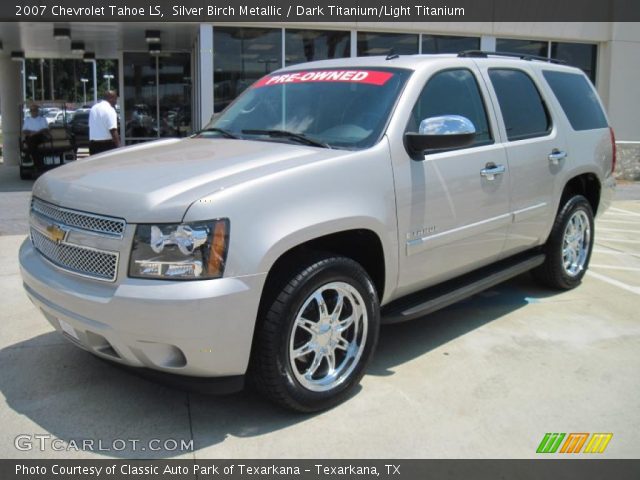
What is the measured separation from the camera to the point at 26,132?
14.7 meters

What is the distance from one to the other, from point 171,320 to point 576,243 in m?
4.29

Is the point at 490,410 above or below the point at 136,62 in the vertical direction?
below

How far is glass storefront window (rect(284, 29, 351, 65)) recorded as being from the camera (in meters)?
13.9

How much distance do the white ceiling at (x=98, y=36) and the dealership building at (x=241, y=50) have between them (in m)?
0.03

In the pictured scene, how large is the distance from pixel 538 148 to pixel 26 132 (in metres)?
13.1

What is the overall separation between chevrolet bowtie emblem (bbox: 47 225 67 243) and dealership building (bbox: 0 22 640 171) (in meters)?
9.96

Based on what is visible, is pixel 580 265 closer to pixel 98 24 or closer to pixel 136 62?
pixel 98 24

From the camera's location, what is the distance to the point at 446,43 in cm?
1507

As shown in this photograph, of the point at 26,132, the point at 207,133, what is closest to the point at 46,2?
the point at 26,132

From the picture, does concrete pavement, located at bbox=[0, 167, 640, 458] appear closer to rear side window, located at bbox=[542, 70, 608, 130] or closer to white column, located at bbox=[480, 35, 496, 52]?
rear side window, located at bbox=[542, 70, 608, 130]

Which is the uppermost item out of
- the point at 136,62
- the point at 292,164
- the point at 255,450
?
the point at 136,62

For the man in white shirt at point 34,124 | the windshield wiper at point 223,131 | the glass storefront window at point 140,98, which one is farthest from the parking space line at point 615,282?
the glass storefront window at point 140,98

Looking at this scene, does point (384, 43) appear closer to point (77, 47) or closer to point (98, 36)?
Answer: point (98, 36)

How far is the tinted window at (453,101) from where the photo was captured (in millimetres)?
4117
